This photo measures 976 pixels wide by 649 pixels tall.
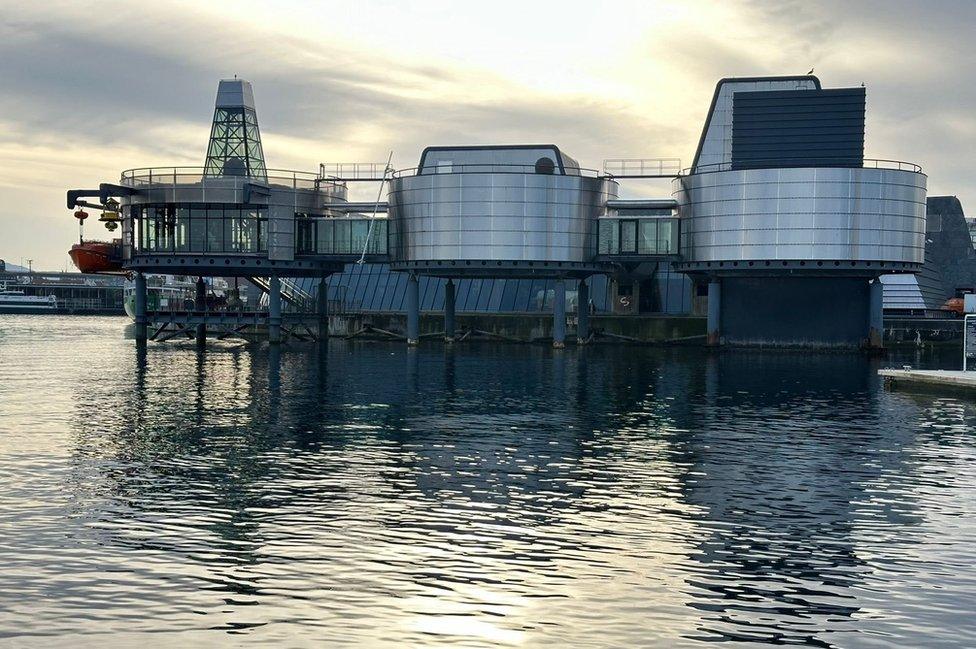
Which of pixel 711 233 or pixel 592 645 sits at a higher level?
pixel 711 233

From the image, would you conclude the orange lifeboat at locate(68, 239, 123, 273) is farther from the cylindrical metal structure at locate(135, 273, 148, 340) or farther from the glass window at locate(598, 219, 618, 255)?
the glass window at locate(598, 219, 618, 255)

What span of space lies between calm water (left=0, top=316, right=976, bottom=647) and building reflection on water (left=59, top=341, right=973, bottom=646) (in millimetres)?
111

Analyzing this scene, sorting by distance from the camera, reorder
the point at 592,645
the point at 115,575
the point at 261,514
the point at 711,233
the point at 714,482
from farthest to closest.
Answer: the point at 711,233 → the point at 714,482 → the point at 261,514 → the point at 115,575 → the point at 592,645

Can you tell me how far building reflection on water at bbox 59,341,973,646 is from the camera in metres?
20.8

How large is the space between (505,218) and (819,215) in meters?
34.4

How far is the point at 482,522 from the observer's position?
2822cm

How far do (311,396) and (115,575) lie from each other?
40.2m

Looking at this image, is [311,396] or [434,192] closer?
[311,396]

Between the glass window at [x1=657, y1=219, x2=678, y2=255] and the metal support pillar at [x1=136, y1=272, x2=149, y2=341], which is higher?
the glass window at [x1=657, y1=219, x2=678, y2=255]

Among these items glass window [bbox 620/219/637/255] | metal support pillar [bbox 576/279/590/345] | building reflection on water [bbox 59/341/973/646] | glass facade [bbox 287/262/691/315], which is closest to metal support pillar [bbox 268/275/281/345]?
glass facade [bbox 287/262/691/315]

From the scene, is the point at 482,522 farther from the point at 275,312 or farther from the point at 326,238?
the point at 326,238

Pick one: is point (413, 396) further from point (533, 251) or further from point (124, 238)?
point (124, 238)

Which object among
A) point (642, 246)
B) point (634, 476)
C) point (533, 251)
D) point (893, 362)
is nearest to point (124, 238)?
point (533, 251)

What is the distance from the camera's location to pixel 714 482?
1363 inches
